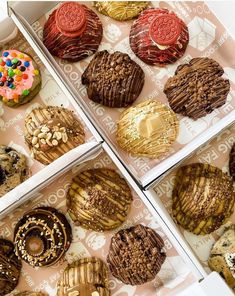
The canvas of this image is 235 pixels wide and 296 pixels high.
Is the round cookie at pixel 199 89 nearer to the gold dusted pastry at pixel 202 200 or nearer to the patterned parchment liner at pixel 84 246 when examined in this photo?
the gold dusted pastry at pixel 202 200

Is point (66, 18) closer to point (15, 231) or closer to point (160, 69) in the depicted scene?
point (160, 69)

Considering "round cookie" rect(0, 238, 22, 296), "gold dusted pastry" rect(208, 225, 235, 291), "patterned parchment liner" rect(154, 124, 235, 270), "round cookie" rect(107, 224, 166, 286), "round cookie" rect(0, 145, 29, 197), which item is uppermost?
"round cookie" rect(0, 145, 29, 197)

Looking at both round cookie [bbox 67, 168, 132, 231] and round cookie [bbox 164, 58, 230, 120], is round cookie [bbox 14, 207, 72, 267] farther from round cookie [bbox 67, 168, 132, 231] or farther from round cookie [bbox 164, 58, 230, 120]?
round cookie [bbox 164, 58, 230, 120]

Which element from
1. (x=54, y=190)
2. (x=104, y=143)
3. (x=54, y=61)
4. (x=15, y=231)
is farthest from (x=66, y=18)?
(x=15, y=231)

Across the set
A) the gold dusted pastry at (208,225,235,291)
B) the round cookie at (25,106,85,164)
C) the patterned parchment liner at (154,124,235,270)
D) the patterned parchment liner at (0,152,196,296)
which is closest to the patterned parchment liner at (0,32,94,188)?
the round cookie at (25,106,85,164)

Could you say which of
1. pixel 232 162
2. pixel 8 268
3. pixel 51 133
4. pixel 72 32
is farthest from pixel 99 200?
pixel 72 32

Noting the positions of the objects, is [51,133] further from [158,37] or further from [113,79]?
[158,37]
